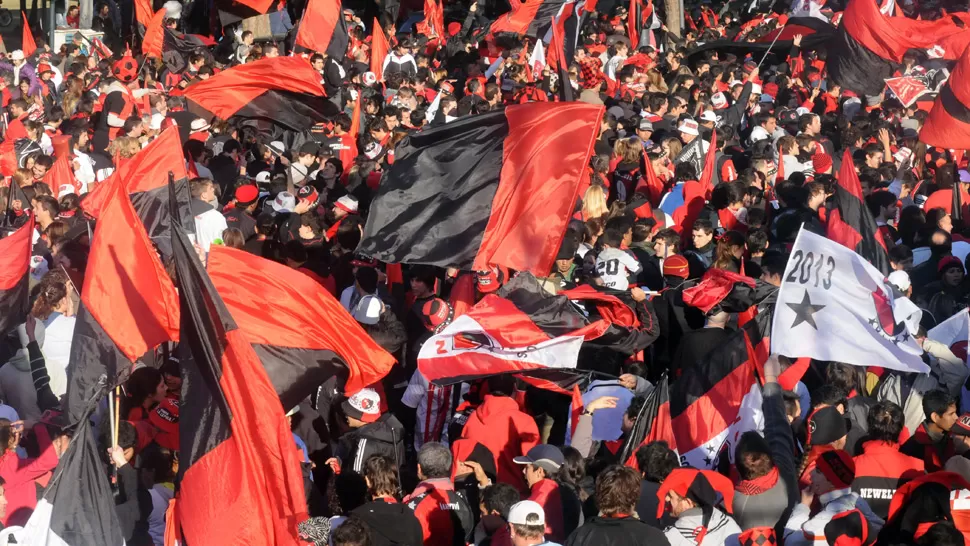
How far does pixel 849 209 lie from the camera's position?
981cm

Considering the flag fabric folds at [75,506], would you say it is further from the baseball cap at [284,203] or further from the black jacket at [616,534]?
the baseball cap at [284,203]

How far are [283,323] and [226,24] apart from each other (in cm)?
1797

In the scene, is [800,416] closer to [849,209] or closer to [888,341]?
[888,341]

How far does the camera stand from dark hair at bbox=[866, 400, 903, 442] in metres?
7.16

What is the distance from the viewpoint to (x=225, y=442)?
6609 mm

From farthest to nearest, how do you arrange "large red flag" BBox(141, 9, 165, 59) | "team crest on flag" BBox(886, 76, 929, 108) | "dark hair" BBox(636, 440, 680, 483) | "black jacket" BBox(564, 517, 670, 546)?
"large red flag" BBox(141, 9, 165, 59) → "team crest on flag" BBox(886, 76, 929, 108) → "dark hair" BBox(636, 440, 680, 483) → "black jacket" BBox(564, 517, 670, 546)

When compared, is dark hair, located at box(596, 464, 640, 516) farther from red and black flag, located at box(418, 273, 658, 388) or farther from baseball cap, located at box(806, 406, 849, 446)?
red and black flag, located at box(418, 273, 658, 388)

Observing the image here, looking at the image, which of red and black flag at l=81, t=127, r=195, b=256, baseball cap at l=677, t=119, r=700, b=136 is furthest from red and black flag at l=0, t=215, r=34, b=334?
baseball cap at l=677, t=119, r=700, b=136

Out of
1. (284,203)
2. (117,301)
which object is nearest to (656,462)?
(117,301)

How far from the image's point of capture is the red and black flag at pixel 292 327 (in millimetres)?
8016

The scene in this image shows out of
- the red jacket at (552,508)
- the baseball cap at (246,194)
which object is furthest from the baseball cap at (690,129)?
the red jacket at (552,508)

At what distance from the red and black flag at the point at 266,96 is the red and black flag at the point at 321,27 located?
4.39m

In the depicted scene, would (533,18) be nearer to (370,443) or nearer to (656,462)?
(370,443)

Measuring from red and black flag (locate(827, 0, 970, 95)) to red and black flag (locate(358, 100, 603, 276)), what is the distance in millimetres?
9043
